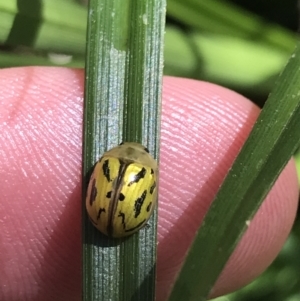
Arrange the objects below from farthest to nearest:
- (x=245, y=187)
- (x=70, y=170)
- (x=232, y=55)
A: (x=232, y=55) → (x=70, y=170) → (x=245, y=187)

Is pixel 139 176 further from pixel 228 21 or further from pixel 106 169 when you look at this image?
pixel 228 21

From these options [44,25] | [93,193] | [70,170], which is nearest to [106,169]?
[93,193]

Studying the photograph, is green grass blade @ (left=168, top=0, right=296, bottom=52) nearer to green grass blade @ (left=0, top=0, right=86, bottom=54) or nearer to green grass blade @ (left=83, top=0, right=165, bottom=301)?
green grass blade @ (left=0, top=0, right=86, bottom=54)

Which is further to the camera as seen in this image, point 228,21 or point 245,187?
point 228,21

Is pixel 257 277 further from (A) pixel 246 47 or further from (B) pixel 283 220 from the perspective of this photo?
(A) pixel 246 47

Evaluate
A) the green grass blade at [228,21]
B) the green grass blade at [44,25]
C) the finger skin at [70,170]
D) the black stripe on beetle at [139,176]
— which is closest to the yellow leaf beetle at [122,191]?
the black stripe on beetle at [139,176]

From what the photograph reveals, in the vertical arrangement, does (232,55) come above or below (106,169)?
above

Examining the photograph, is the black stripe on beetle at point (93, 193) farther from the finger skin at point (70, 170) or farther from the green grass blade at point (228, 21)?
the green grass blade at point (228, 21)
